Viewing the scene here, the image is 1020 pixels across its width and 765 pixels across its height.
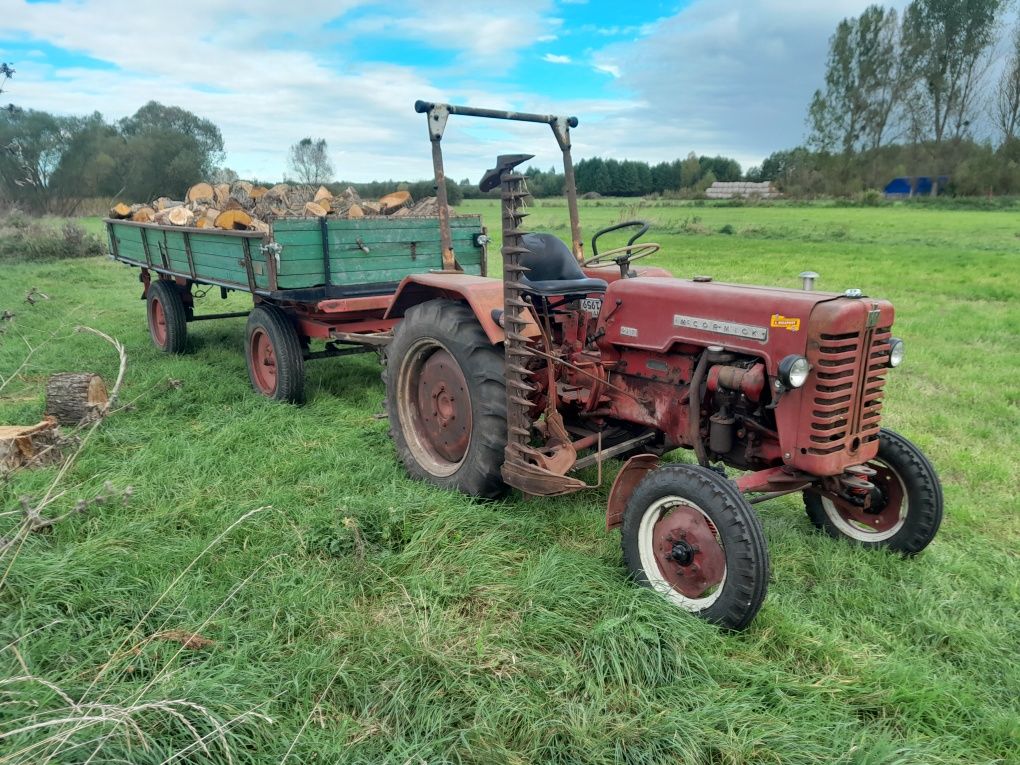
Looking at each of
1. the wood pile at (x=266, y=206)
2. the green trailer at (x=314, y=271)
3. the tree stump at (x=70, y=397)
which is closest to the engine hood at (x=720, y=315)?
the green trailer at (x=314, y=271)

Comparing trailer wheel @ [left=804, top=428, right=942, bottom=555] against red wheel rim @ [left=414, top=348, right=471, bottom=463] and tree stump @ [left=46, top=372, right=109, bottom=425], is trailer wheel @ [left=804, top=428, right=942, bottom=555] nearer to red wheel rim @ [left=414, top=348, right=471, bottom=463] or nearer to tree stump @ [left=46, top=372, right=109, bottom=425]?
red wheel rim @ [left=414, top=348, right=471, bottom=463]

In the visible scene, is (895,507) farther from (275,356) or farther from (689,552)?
(275,356)

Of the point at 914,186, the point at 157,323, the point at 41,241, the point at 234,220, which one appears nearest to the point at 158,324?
the point at 157,323

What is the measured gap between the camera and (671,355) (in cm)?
304

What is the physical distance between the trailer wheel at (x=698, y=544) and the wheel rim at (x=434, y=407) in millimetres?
1138

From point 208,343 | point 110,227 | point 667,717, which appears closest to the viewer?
point 667,717

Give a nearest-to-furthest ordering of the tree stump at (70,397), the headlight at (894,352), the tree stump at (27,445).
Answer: the headlight at (894,352) → the tree stump at (27,445) → the tree stump at (70,397)

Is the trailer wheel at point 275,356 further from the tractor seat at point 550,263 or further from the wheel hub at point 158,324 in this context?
the tractor seat at point 550,263

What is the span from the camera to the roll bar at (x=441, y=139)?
3.55 m

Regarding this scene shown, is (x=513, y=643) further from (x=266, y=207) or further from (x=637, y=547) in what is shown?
(x=266, y=207)

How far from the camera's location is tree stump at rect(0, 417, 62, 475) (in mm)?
3650

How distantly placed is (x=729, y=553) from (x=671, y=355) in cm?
98

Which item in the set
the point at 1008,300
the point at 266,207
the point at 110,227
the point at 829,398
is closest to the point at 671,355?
the point at 829,398

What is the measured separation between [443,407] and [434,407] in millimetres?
78
